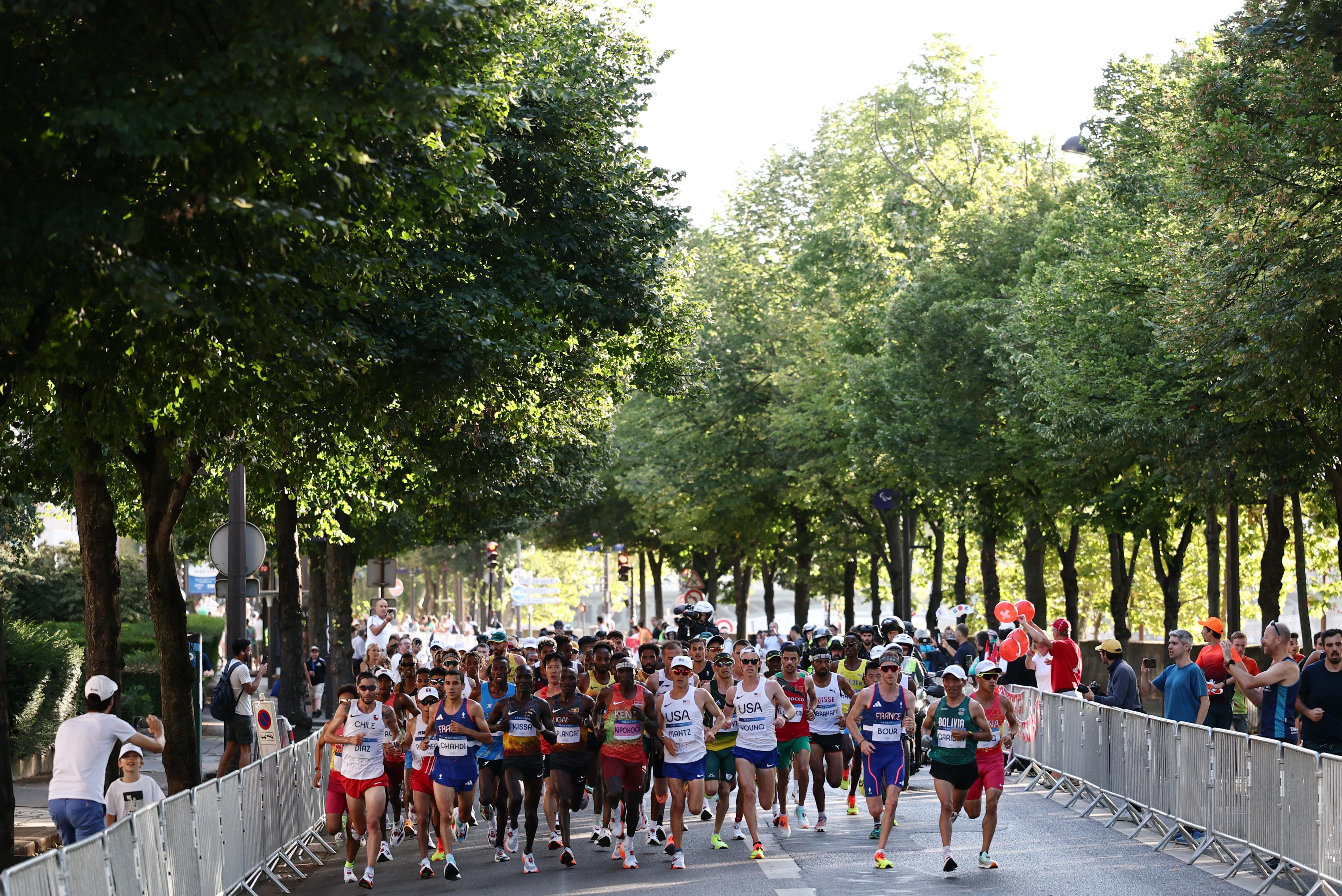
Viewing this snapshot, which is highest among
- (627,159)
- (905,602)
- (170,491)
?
(627,159)

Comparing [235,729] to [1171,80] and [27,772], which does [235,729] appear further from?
[1171,80]

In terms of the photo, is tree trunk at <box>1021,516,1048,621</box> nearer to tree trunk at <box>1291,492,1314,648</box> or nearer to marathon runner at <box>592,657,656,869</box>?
tree trunk at <box>1291,492,1314,648</box>

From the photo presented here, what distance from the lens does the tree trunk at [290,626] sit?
81.6ft

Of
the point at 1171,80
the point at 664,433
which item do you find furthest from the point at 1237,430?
the point at 664,433

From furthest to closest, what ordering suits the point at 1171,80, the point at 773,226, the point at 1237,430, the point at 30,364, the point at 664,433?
the point at 773,226 → the point at 664,433 → the point at 1171,80 → the point at 1237,430 → the point at 30,364

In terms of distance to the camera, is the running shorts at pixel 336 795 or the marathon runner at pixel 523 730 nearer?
the running shorts at pixel 336 795

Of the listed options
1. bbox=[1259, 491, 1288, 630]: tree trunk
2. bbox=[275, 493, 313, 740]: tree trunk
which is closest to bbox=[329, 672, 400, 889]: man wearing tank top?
bbox=[275, 493, 313, 740]: tree trunk

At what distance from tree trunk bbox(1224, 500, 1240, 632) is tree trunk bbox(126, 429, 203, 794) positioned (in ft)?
68.5

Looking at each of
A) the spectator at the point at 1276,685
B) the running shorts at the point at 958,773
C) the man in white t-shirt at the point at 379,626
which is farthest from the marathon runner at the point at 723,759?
the man in white t-shirt at the point at 379,626

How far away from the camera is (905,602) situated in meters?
39.3

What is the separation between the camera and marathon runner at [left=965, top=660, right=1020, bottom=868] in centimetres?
1281

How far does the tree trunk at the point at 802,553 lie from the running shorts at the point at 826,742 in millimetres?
33765

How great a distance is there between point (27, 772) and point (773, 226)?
37107 millimetres

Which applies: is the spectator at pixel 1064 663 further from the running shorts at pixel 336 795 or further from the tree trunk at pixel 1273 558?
the tree trunk at pixel 1273 558
